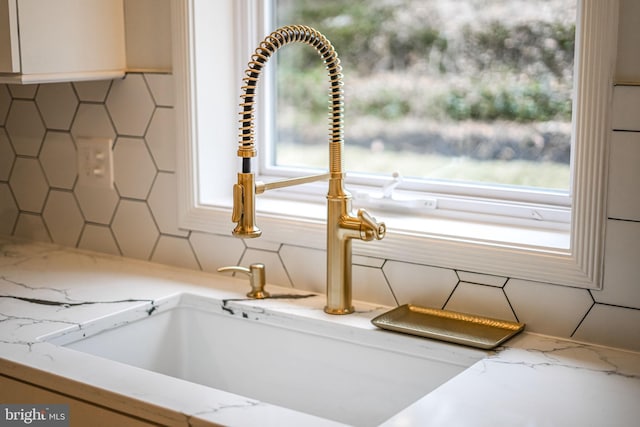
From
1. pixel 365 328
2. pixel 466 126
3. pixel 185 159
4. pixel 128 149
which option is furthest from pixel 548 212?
pixel 128 149

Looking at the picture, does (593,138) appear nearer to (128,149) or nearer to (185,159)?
(185,159)

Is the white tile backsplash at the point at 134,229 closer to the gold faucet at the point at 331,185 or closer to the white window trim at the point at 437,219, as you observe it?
the white window trim at the point at 437,219

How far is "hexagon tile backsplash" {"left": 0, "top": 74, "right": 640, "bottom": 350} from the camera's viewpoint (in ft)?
4.76

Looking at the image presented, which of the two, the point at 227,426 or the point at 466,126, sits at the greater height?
the point at 466,126

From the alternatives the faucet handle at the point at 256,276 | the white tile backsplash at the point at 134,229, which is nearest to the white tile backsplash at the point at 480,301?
the faucet handle at the point at 256,276

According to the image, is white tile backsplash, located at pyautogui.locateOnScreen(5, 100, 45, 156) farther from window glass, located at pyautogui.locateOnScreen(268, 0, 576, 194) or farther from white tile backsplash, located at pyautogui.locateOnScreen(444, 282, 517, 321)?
white tile backsplash, located at pyautogui.locateOnScreen(444, 282, 517, 321)

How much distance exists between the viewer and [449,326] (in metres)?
1.50

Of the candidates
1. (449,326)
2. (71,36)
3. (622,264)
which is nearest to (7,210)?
(71,36)

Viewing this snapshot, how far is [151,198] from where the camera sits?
6.41 feet

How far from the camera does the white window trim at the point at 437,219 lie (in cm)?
137

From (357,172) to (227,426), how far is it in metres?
0.89

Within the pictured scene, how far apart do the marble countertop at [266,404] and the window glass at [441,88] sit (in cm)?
36

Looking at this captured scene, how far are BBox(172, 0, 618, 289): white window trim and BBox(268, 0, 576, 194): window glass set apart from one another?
0.12 metres

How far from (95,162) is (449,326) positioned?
0.98 metres
